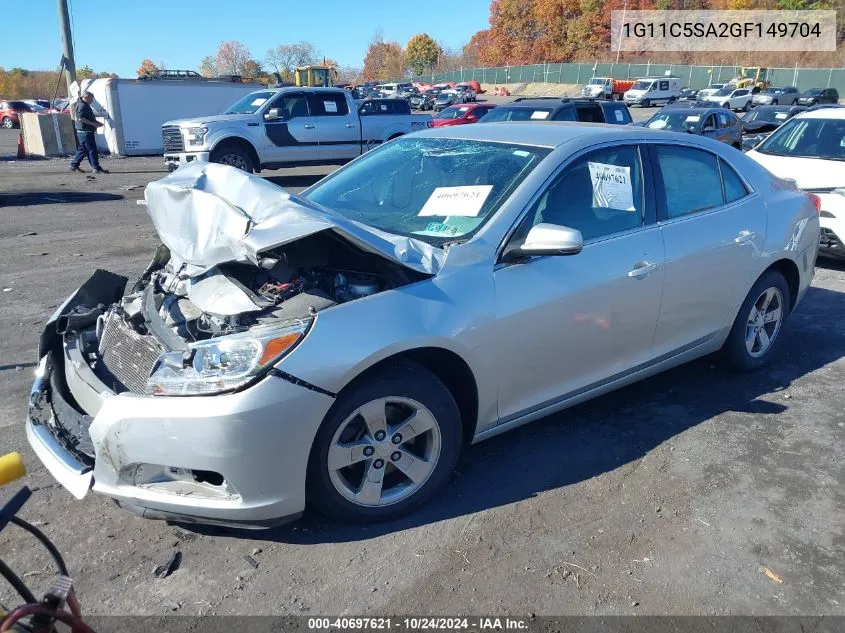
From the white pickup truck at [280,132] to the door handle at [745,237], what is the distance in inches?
461

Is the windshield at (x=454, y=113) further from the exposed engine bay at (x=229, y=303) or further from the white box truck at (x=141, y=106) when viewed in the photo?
the exposed engine bay at (x=229, y=303)

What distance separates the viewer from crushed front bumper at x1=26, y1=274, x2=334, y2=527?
2.60 m

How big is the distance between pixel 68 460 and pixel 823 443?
3952 millimetres

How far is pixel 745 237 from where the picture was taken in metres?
4.43

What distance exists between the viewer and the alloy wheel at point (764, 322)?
4.79m

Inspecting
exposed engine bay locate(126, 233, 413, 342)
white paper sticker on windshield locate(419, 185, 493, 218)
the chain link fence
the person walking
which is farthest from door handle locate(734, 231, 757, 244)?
the chain link fence

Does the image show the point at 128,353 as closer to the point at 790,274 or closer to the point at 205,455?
the point at 205,455

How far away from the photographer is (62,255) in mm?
8031

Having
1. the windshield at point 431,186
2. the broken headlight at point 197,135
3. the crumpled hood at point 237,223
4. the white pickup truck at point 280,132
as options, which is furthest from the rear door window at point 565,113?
the crumpled hood at point 237,223

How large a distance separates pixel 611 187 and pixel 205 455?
258 centimetres

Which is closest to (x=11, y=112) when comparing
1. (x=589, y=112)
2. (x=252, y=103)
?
(x=252, y=103)

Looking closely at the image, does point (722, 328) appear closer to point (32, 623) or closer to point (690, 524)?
point (690, 524)

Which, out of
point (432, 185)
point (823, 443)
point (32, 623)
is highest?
point (432, 185)

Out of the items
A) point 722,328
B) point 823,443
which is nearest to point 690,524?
point 823,443
